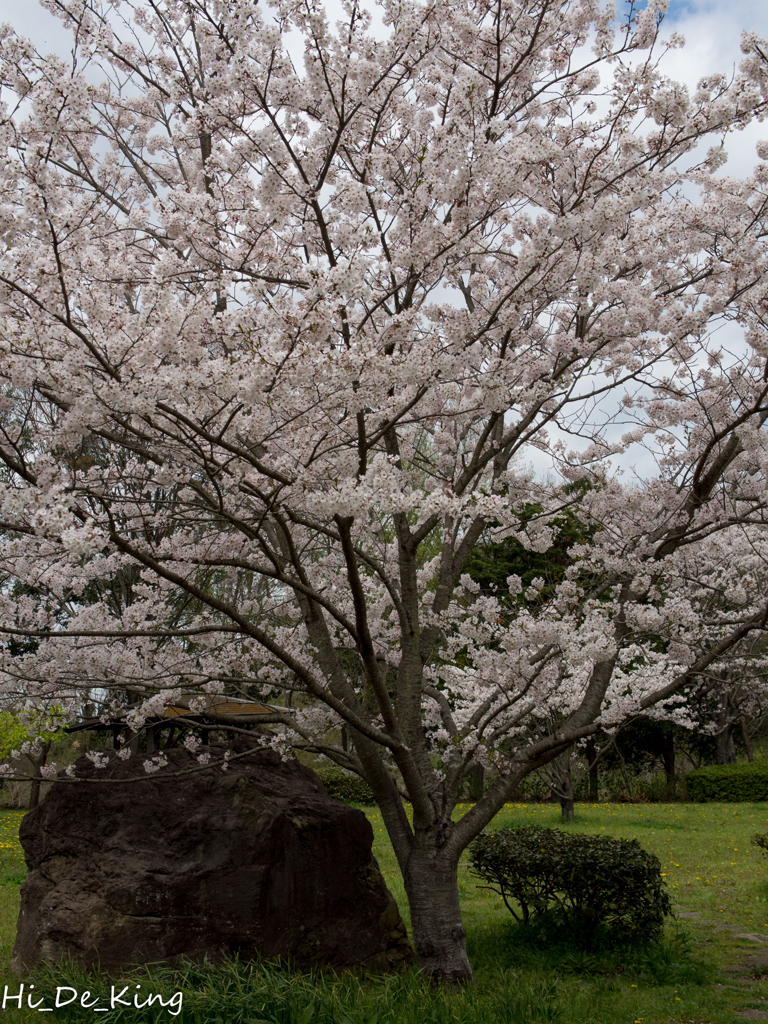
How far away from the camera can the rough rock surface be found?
4.98m

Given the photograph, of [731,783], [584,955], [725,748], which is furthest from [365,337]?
[725,748]

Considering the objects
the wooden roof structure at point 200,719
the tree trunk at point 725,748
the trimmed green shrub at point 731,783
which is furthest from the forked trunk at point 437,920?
the tree trunk at point 725,748

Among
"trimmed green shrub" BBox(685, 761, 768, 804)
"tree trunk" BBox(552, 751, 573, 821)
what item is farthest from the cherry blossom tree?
"trimmed green shrub" BBox(685, 761, 768, 804)

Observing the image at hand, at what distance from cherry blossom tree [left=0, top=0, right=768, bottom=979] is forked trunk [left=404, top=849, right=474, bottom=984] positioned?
24 millimetres

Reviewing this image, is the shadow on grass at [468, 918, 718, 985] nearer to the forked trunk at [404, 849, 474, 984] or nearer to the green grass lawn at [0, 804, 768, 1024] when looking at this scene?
the green grass lawn at [0, 804, 768, 1024]

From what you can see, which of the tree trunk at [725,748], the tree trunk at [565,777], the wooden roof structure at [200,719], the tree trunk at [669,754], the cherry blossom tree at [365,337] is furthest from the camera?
the tree trunk at [669,754]

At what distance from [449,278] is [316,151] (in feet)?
4.63

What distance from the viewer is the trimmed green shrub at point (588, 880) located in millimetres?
5859

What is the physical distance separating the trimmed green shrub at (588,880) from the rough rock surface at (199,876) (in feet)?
3.58

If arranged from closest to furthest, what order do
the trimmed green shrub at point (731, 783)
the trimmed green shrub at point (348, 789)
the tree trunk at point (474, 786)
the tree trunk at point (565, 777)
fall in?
the tree trunk at point (565, 777)
the trimmed green shrub at point (348, 789)
the trimmed green shrub at point (731, 783)
the tree trunk at point (474, 786)

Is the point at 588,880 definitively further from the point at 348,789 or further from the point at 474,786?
the point at 474,786

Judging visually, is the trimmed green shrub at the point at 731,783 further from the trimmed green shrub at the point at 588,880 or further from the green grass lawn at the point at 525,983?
the trimmed green shrub at the point at 588,880

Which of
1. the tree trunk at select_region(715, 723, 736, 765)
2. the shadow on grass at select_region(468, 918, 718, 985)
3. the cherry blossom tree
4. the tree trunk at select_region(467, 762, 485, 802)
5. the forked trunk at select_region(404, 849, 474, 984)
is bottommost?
the shadow on grass at select_region(468, 918, 718, 985)

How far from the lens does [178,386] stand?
321 cm
